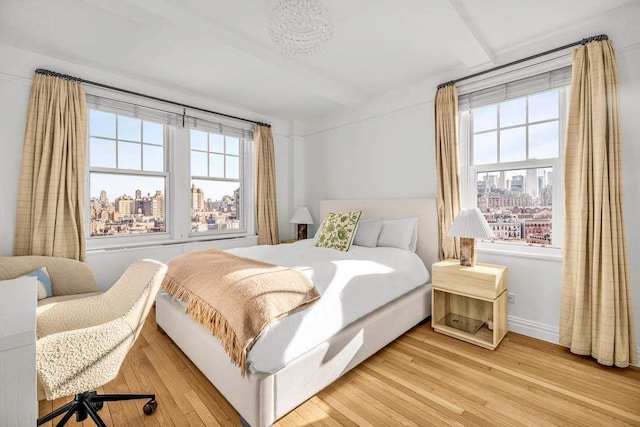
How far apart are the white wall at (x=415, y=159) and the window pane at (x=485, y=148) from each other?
414 mm

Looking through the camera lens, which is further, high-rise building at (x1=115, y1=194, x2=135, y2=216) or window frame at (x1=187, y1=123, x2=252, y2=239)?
window frame at (x1=187, y1=123, x2=252, y2=239)

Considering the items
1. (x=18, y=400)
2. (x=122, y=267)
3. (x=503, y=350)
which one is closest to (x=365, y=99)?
(x=503, y=350)

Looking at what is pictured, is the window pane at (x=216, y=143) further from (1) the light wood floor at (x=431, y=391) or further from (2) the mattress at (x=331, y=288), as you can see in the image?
(1) the light wood floor at (x=431, y=391)

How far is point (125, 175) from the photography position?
3.31 m

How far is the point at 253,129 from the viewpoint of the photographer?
4.18 m

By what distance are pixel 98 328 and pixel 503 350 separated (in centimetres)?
272

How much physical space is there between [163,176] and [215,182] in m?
0.66

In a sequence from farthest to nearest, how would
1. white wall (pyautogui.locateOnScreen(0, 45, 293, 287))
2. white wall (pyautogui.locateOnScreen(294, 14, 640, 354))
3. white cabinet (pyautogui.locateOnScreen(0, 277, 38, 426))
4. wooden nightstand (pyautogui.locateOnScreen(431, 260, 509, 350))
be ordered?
white wall (pyautogui.locateOnScreen(0, 45, 293, 287)), wooden nightstand (pyautogui.locateOnScreen(431, 260, 509, 350)), white wall (pyautogui.locateOnScreen(294, 14, 640, 354)), white cabinet (pyautogui.locateOnScreen(0, 277, 38, 426))

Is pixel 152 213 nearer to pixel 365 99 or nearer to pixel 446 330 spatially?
pixel 365 99

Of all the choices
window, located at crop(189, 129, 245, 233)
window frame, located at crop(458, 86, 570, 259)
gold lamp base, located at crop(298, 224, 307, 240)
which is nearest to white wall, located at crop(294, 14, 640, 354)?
window frame, located at crop(458, 86, 570, 259)

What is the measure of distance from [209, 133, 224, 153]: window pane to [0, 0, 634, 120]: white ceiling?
747 millimetres

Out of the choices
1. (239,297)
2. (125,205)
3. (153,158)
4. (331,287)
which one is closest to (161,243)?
(125,205)

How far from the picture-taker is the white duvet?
59.6 inches

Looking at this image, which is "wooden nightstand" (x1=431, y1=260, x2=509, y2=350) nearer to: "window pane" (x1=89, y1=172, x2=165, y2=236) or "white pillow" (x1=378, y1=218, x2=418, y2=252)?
"white pillow" (x1=378, y1=218, x2=418, y2=252)
